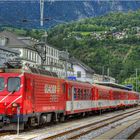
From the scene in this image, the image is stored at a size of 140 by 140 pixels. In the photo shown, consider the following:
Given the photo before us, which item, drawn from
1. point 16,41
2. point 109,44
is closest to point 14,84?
point 16,41

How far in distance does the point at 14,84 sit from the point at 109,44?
159379mm

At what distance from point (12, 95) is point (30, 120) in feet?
7.11

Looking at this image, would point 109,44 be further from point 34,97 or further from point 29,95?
point 29,95

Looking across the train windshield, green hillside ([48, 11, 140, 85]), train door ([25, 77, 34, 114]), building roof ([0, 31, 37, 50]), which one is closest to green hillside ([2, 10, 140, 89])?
green hillside ([48, 11, 140, 85])

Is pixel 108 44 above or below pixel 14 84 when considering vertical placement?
above

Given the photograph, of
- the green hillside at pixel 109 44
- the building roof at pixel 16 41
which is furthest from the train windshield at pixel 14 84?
the green hillside at pixel 109 44

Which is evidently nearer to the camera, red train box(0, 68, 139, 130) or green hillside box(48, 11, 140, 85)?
red train box(0, 68, 139, 130)

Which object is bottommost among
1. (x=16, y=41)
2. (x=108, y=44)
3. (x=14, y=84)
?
(x=14, y=84)

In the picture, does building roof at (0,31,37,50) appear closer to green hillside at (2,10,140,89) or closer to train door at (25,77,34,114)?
green hillside at (2,10,140,89)

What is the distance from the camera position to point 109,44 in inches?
7170

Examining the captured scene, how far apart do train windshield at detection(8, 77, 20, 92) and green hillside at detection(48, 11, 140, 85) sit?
390 feet

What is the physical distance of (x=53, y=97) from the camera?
94.8 ft

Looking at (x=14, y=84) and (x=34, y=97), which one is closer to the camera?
(x=14, y=84)

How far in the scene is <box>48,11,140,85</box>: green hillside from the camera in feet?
499
